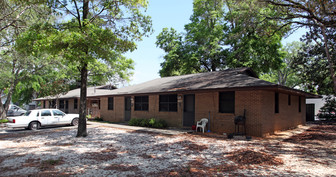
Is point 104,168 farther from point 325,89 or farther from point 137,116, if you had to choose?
point 325,89

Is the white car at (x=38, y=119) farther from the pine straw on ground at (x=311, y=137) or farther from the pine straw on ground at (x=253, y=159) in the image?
the pine straw on ground at (x=311, y=137)

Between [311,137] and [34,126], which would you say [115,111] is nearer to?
[34,126]

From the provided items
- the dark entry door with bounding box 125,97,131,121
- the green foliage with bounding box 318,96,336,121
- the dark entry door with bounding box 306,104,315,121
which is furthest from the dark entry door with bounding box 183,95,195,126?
the green foliage with bounding box 318,96,336,121

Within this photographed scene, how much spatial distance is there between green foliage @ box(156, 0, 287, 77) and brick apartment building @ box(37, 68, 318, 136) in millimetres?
6318

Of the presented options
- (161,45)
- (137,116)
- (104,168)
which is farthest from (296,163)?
(161,45)

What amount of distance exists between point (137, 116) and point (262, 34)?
447 inches

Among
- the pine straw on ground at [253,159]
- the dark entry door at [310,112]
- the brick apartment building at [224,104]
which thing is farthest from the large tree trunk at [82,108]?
the dark entry door at [310,112]

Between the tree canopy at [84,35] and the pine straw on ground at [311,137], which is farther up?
the tree canopy at [84,35]

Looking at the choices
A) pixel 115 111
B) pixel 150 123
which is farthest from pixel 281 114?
pixel 115 111

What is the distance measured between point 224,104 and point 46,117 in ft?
41.2

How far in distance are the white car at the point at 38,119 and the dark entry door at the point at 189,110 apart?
9036mm

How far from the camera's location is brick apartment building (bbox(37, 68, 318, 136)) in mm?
11430

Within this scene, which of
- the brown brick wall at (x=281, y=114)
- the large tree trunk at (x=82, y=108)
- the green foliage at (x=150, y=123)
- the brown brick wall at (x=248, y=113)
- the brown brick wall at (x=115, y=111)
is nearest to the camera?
the brown brick wall at (x=248, y=113)

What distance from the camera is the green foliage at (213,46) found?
2295 cm
